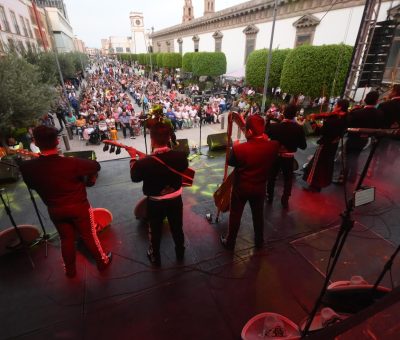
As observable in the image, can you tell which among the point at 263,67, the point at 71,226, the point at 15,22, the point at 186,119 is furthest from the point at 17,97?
the point at 15,22

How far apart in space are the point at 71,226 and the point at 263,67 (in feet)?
53.6

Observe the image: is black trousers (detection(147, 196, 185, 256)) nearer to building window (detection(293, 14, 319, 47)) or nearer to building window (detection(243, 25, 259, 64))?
building window (detection(293, 14, 319, 47))

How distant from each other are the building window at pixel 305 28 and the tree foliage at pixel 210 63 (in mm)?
9139

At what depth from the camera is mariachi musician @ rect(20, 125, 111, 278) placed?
2342 millimetres

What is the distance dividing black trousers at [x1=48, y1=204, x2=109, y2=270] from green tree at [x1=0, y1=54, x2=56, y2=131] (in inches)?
282

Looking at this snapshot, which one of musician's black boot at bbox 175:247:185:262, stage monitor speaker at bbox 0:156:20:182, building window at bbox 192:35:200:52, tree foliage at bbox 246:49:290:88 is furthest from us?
building window at bbox 192:35:200:52

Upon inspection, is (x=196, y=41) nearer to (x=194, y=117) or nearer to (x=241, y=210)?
(x=194, y=117)

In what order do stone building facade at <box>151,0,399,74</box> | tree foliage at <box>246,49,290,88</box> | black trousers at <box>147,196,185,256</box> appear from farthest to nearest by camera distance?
tree foliage at <box>246,49,290,88</box>, stone building facade at <box>151,0,399,74</box>, black trousers at <box>147,196,185,256</box>

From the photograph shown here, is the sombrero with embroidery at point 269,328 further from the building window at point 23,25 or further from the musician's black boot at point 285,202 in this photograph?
the building window at point 23,25

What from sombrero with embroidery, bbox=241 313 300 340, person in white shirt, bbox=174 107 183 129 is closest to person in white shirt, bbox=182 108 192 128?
person in white shirt, bbox=174 107 183 129

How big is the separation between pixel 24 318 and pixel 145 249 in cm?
146

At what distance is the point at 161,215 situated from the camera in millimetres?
2721

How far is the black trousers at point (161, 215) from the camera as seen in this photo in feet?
8.80

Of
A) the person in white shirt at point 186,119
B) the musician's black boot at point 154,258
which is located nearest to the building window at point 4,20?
the person in white shirt at point 186,119
